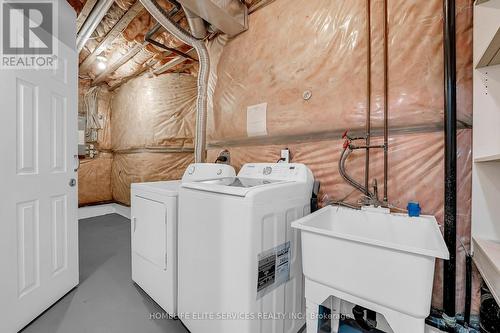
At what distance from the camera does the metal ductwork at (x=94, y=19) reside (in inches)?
84.0

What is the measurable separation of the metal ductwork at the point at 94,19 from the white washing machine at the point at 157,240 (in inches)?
66.8

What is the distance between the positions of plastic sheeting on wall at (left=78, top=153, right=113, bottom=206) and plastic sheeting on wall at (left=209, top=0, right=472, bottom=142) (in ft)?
11.1

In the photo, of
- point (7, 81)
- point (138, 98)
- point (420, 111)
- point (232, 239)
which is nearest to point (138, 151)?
point (138, 98)

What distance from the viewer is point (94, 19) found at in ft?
7.59

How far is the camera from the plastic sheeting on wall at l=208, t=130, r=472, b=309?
1.20 metres

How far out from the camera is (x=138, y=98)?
3980 millimetres

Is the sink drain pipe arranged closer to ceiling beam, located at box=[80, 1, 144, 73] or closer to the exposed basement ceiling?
the exposed basement ceiling

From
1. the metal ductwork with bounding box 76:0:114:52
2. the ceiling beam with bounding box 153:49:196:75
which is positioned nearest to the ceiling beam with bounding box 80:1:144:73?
the metal ductwork with bounding box 76:0:114:52

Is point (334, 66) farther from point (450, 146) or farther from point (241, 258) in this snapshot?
point (241, 258)

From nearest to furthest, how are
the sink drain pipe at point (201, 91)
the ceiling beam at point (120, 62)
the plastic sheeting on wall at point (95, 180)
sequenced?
the sink drain pipe at point (201, 91) < the ceiling beam at point (120, 62) < the plastic sheeting on wall at point (95, 180)

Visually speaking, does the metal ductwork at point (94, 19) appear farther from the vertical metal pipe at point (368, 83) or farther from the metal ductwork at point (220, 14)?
the vertical metal pipe at point (368, 83)

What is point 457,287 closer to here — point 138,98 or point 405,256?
point 405,256

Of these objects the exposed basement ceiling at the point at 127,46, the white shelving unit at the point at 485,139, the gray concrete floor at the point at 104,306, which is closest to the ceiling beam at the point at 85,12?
the exposed basement ceiling at the point at 127,46

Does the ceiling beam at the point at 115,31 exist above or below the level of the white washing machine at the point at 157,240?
above
